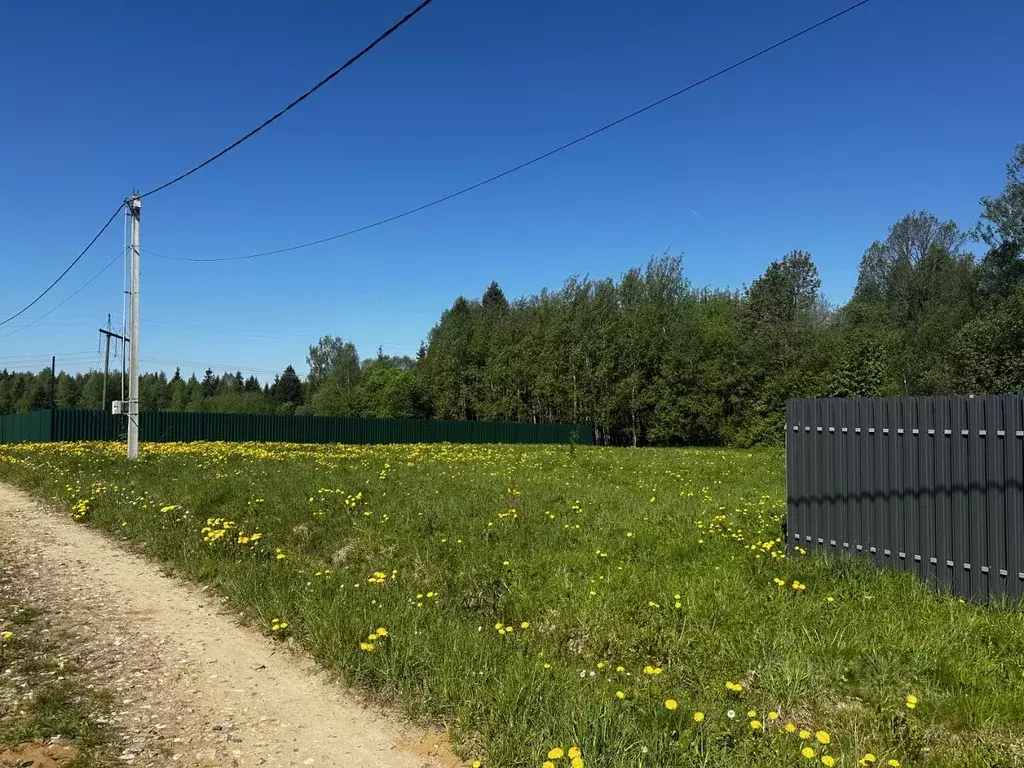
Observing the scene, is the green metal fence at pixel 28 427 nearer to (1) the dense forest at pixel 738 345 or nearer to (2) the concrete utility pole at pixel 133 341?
(2) the concrete utility pole at pixel 133 341

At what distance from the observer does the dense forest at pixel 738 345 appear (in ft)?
137

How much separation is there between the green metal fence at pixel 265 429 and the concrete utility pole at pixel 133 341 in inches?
644

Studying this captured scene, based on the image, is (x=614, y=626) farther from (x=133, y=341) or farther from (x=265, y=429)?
(x=265, y=429)

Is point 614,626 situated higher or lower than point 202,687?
higher

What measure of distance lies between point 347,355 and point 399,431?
190ft

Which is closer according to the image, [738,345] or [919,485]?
[919,485]

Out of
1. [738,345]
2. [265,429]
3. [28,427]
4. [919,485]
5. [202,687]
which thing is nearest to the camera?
[202,687]

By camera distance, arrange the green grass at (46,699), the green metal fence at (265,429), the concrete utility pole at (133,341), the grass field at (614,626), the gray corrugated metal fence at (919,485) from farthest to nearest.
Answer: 1. the green metal fence at (265,429)
2. the concrete utility pole at (133,341)
3. the gray corrugated metal fence at (919,485)
4. the green grass at (46,699)
5. the grass field at (614,626)

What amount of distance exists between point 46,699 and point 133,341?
50.3 ft

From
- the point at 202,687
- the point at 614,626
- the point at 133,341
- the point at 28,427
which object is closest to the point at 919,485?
the point at 614,626

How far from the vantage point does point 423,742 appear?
3.72 metres

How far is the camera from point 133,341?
17484 millimetres

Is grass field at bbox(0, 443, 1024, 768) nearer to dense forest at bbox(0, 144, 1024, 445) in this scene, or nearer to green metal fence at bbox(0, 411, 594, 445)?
green metal fence at bbox(0, 411, 594, 445)

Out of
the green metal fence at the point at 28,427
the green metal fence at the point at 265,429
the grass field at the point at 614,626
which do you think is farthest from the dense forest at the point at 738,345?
the grass field at the point at 614,626
